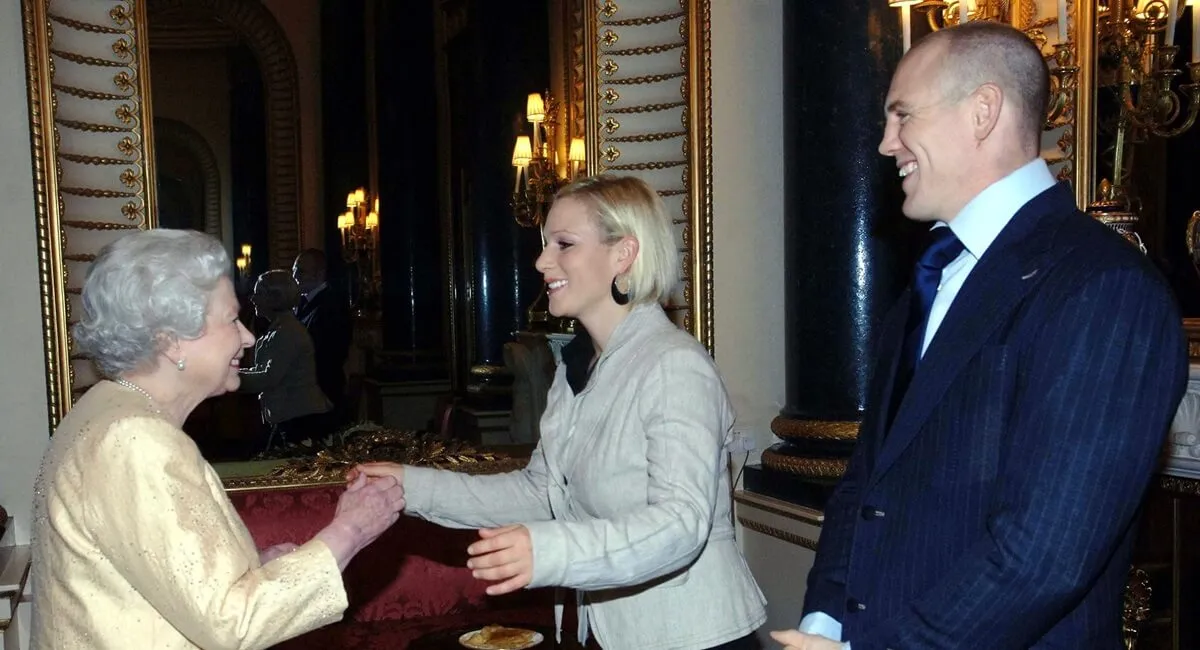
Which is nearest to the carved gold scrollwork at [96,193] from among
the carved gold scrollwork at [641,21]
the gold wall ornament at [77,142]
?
the gold wall ornament at [77,142]

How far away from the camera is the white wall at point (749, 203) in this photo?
15.5ft

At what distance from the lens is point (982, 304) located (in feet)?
5.34

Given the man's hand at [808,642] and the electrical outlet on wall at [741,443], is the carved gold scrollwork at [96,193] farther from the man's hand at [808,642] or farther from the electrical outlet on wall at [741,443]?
the man's hand at [808,642]

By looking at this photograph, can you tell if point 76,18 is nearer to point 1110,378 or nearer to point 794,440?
point 794,440

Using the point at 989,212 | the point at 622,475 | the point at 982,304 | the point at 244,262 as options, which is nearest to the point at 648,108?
the point at 244,262

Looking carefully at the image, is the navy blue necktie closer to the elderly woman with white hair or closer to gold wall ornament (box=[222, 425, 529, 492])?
the elderly woman with white hair

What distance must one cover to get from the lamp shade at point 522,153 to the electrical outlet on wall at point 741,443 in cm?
148

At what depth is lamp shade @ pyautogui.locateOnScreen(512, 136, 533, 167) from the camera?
15.7 feet

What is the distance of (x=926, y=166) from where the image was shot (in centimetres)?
174

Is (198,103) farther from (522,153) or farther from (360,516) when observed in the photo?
(360,516)

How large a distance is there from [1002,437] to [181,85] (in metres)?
3.61

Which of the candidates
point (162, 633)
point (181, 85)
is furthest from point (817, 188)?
point (162, 633)

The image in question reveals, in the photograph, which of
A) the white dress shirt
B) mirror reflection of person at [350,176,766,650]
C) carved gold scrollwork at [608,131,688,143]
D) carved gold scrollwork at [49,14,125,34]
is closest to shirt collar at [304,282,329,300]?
carved gold scrollwork at [49,14,125,34]

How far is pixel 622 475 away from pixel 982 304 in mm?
798
